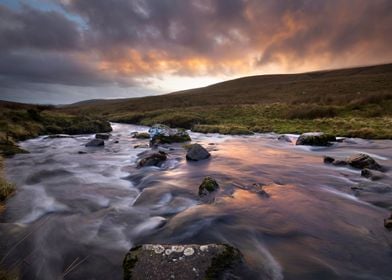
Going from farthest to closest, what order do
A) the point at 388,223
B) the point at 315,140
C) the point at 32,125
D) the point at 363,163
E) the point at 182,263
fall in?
the point at 32,125 → the point at 315,140 → the point at 363,163 → the point at 388,223 → the point at 182,263

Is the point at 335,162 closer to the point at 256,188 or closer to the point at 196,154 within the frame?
the point at 256,188

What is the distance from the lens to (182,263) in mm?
3908

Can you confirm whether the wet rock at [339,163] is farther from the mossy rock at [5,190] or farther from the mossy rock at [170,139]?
the mossy rock at [5,190]

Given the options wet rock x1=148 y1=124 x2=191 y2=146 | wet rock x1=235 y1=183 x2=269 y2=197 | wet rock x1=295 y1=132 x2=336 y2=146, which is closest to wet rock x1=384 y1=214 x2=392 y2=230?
wet rock x1=235 y1=183 x2=269 y2=197

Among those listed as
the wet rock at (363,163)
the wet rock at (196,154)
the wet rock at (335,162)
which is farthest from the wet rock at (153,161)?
the wet rock at (363,163)

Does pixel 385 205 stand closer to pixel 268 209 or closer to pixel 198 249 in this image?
pixel 268 209

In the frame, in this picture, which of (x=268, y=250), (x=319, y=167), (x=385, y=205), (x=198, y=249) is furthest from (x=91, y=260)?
(x=319, y=167)

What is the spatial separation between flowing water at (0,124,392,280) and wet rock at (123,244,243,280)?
694mm

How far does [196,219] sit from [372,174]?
7.58 meters

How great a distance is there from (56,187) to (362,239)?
9.89 meters

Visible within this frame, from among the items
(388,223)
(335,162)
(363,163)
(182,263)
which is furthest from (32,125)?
(388,223)

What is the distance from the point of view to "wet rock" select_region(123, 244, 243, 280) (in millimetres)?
3760

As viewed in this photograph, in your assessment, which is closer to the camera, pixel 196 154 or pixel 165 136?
pixel 196 154

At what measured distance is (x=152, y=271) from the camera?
150 inches
